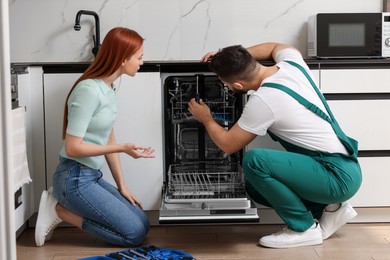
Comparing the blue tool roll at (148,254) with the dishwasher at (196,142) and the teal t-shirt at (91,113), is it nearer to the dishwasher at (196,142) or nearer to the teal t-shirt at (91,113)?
the dishwasher at (196,142)

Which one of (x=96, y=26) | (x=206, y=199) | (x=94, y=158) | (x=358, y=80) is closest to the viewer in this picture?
(x=206, y=199)

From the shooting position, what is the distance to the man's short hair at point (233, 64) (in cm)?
307

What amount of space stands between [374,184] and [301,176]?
67cm

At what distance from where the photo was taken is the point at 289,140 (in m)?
3.24

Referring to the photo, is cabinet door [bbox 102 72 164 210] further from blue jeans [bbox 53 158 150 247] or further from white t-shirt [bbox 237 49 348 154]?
white t-shirt [bbox 237 49 348 154]

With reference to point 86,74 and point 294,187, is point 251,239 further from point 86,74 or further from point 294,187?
point 86,74

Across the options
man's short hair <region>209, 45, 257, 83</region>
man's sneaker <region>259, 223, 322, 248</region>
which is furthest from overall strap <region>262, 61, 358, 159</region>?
man's sneaker <region>259, 223, 322, 248</region>

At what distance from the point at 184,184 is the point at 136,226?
0.33 meters

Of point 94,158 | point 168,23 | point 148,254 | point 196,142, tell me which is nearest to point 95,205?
point 94,158

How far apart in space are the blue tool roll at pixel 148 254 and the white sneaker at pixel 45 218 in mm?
394

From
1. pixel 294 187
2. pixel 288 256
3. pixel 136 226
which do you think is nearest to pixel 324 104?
pixel 294 187

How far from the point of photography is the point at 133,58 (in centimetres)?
320

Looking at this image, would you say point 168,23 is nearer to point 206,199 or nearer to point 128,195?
point 128,195

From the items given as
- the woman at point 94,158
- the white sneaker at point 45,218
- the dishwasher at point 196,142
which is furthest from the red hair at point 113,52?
the dishwasher at point 196,142
